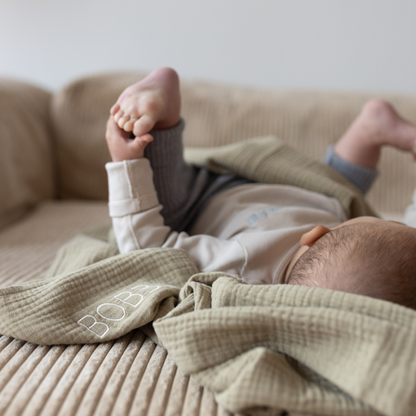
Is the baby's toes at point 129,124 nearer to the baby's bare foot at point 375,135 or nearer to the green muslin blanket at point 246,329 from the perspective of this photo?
the green muslin blanket at point 246,329

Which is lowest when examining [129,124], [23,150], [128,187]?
[23,150]

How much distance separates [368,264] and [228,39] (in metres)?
1.12

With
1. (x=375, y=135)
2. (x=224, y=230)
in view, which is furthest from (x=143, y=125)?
(x=375, y=135)

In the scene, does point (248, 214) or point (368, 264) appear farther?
point (248, 214)

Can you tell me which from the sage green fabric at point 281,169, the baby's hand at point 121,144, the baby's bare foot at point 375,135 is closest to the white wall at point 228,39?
the baby's bare foot at point 375,135

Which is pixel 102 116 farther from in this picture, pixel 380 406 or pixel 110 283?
pixel 380 406

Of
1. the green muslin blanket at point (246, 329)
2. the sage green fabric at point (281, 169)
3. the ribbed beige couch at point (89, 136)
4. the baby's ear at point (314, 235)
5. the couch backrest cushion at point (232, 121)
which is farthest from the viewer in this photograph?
the couch backrest cushion at point (232, 121)

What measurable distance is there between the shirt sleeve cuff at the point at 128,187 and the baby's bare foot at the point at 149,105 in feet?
0.21

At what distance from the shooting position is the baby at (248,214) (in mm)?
489

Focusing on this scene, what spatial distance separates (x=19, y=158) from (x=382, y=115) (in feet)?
2.99

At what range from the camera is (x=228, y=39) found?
4.55 ft

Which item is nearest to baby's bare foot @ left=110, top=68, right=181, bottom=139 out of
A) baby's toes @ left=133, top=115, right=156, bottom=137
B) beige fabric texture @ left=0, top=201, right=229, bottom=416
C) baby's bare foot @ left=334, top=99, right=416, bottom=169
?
baby's toes @ left=133, top=115, right=156, bottom=137

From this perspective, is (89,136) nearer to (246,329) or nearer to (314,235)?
(314,235)

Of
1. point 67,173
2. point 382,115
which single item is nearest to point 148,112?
point 382,115
